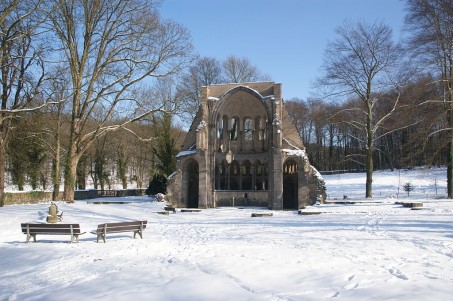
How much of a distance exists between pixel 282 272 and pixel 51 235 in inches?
388

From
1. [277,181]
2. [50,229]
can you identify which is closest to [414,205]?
[277,181]

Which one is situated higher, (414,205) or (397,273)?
(414,205)

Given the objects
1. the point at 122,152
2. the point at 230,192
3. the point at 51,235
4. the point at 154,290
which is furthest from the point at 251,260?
the point at 122,152

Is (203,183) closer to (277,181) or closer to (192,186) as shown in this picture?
(192,186)

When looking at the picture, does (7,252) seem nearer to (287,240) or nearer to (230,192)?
(287,240)

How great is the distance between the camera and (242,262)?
978 cm

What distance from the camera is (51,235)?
1492 centimetres

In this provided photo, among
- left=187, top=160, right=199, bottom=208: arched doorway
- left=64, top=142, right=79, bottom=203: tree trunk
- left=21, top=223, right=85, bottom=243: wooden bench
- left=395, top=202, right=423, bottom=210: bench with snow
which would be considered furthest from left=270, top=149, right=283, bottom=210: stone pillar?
left=21, top=223, right=85, bottom=243: wooden bench

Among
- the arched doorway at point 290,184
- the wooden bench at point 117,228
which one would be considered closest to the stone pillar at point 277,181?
the arched doorway at point 290,184

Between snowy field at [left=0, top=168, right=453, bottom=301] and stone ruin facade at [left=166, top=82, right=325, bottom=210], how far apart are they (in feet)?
42.0

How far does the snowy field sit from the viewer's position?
23.6 ft

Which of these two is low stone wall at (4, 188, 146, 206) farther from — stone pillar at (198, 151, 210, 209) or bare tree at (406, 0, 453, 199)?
bare tree at (406, 0, 453, 199)

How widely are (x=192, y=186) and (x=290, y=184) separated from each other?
8258 millimetres

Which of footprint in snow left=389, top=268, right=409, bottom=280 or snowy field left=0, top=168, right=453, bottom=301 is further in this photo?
footprint in snow left=389, top=268, right=409, bottom=280
